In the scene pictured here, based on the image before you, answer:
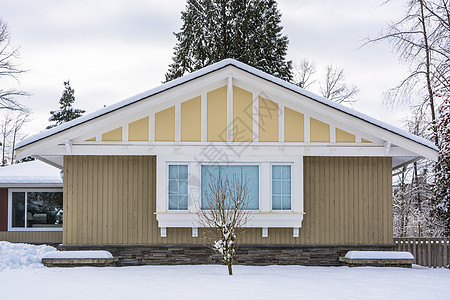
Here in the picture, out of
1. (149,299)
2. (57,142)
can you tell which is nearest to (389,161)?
(149,299)

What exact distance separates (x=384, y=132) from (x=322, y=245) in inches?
116

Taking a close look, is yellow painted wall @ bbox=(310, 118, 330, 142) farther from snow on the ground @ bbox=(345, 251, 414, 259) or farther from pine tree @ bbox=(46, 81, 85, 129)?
pine tree @ bbox=(46, 81, 85, 129)

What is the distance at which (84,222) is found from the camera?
38.2 ft

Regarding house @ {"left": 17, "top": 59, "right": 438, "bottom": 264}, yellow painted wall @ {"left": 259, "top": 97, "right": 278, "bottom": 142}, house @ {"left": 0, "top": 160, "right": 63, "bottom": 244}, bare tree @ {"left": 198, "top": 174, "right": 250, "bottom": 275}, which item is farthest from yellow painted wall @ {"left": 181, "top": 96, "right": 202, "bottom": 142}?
house @ {"left": 0, "top": 160, "right": 63, "bottom": 244}

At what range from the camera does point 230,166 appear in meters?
11.4

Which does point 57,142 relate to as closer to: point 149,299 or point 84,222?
point 84,222

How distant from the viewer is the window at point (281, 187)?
11430mm

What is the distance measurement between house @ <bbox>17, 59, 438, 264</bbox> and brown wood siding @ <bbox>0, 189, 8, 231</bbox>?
25.4ft

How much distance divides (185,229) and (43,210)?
8994 mm

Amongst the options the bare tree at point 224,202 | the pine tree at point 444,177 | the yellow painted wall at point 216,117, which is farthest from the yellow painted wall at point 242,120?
the pine tree at point 444,177

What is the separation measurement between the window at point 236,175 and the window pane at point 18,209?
9870 millimetres

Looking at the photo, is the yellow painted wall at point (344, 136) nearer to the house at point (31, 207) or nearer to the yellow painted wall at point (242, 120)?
the yellow painted wall at point (242, 120)

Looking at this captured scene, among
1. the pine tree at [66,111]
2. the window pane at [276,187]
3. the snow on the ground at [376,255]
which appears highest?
the pine tree at [66,111]

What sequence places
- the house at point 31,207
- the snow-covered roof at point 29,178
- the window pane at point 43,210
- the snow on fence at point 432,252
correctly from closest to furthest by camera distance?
the snow on fence at point 432,252 < the snow-covered roof at point 29,178 < the house at point 31,207 < the window pane at point 43,210
